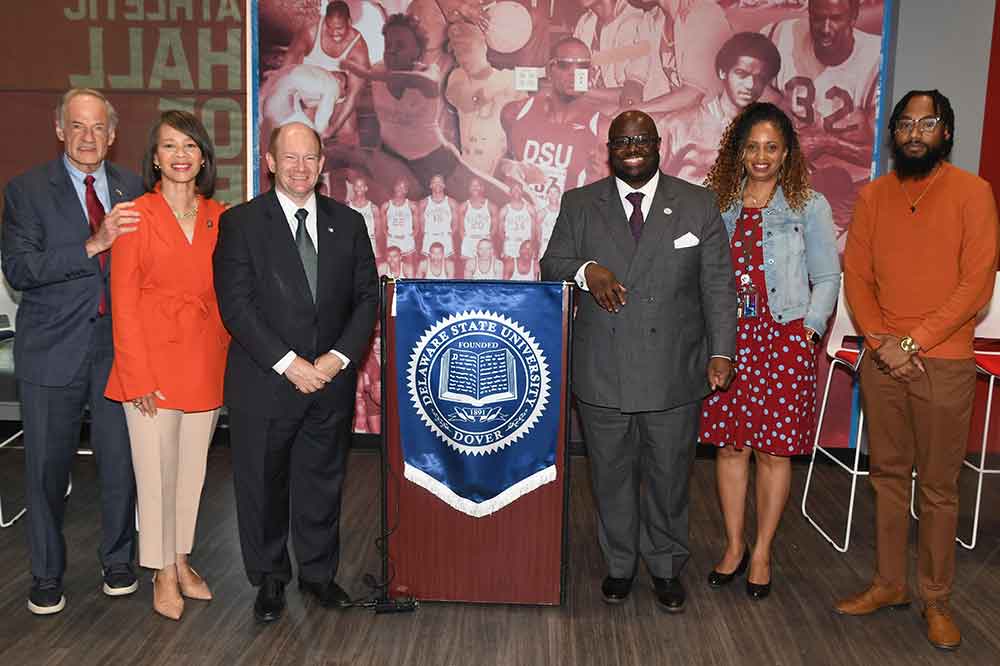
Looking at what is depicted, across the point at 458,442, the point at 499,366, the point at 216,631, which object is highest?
the point at 499,366

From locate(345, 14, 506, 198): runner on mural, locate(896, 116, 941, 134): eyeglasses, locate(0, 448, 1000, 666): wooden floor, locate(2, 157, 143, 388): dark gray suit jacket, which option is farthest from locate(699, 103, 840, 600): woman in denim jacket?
locate(2, 157, 143, 388): dark gray suit jacket

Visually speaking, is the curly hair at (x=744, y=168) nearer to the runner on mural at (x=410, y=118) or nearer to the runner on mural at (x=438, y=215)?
the runner on mural at (x=410, y=118)

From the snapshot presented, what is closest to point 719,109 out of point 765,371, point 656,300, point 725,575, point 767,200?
point 767,200

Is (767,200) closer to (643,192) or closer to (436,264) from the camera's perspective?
(643,192)

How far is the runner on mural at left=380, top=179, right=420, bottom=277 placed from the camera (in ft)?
17.7

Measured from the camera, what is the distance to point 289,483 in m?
3.36

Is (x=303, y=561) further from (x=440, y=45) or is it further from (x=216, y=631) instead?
(x=440, y=45)

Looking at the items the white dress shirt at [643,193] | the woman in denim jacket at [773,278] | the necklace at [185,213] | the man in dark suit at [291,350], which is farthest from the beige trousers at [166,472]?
the woman in denim jacket at [773,278]

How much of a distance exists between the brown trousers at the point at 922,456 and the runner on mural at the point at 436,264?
280 cm

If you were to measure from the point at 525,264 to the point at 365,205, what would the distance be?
103cm

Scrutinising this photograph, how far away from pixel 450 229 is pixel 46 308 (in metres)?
2.63

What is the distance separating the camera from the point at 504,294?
3148 mm

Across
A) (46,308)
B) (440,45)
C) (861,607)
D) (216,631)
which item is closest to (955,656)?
(861,607)

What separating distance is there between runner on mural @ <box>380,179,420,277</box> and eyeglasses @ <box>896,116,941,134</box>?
302cm
